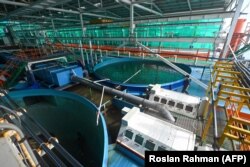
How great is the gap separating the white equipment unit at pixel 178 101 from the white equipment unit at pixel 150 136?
1453 millimetres

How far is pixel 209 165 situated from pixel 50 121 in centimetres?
817

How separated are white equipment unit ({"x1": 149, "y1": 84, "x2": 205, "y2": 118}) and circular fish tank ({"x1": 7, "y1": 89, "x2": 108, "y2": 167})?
10.4 feet

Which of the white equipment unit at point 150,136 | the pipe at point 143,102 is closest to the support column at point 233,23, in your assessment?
the pipe at point 143,102

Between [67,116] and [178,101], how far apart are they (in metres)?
6.14

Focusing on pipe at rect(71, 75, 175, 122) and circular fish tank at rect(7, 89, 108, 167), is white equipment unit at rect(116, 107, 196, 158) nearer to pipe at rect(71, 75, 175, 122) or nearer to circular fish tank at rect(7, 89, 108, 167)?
pipe at rect(71, 75, 175, 122)

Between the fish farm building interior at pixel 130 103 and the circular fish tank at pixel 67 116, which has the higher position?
the fish farm building interior at pixel 130 103

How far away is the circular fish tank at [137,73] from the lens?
25.5 ft

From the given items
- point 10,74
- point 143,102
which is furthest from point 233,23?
point 10,74

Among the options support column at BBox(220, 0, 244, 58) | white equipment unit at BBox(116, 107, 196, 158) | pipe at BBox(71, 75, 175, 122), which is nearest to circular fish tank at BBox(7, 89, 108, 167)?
pipe at BBox(71, 75, 175, 122)

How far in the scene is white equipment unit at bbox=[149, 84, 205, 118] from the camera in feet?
16.6

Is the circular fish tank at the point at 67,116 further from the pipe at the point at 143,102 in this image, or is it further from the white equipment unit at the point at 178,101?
the white equipment unit at the point at 178,101

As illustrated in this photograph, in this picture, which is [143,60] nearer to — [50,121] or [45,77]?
[45,77]

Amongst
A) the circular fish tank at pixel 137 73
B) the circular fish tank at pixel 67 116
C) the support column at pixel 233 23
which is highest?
the support column at pixel 233 23

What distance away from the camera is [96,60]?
1227 cm
